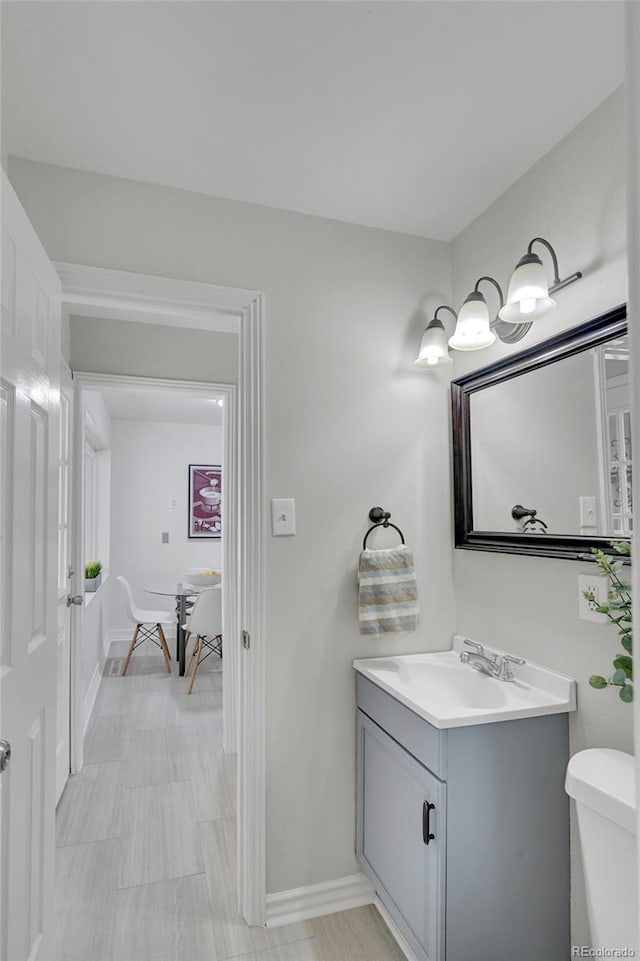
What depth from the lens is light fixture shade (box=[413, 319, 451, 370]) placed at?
6.33 ft

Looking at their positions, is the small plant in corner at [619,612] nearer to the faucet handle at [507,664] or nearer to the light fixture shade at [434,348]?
the faucet handle at [507,664]

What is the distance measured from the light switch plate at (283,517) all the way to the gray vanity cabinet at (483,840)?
673 millimetres

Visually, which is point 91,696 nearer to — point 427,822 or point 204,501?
point 204,501

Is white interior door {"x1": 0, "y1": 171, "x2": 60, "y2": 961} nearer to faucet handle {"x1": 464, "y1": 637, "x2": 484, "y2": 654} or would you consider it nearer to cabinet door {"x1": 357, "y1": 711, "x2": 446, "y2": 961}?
cabinet door {"x1": 357, "y1": 711, "x2": 446, "y2": 961}

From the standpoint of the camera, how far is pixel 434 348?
1928mm

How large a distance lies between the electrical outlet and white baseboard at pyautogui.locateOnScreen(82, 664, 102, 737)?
117 inches

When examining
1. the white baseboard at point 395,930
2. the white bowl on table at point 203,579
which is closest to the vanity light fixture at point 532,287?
the white baseboard at point 395,930

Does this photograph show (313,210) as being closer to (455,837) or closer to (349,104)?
(349,104)

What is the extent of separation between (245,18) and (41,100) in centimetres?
63

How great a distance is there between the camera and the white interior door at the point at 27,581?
1.21 m

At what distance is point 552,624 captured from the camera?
64.1 inches

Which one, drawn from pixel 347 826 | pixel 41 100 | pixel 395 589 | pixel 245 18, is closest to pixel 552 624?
pixel 395 589

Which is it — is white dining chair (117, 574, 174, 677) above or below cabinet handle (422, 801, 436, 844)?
below

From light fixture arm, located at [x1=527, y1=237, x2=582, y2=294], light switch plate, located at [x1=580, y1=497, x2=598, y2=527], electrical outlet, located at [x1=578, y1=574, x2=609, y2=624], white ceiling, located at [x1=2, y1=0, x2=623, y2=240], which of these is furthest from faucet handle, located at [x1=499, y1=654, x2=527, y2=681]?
white ceiling, located at [x1=2, y1=0, x2=623, y2=240]
